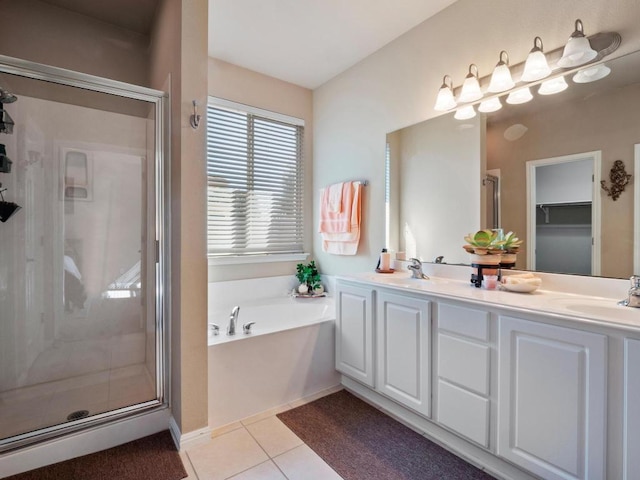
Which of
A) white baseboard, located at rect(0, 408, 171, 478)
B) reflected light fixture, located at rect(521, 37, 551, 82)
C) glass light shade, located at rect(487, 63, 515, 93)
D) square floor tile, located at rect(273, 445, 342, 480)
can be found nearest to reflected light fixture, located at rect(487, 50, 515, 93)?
glass light shade, located at rect(487, 63, 515, 93)

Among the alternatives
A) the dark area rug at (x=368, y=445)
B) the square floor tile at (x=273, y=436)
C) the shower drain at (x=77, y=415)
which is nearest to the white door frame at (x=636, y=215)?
the dark area rug at (x=368, y=445)

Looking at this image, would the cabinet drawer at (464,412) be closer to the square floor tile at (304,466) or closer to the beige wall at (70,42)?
the square floor tile at (304,466)

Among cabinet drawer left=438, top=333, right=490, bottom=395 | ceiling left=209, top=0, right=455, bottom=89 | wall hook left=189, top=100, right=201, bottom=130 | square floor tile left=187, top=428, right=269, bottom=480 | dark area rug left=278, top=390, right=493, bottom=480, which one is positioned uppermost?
ceiling left=209, top=0, right=455, bottom=89

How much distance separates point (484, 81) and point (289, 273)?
7.57ft

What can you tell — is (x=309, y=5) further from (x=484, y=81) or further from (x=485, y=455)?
(x=485, y=455)

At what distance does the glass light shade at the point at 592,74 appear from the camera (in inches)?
59.5

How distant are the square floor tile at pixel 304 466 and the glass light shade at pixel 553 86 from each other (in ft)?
7.29

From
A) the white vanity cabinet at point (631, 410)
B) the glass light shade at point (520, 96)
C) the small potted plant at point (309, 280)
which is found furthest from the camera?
the small potted plant at point (309, 280)

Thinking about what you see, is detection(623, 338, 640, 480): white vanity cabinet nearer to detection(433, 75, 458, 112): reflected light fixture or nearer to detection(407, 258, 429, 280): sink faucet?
detection(407, 258, 429, 280): sink faucet

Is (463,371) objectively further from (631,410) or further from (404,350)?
(631,410)

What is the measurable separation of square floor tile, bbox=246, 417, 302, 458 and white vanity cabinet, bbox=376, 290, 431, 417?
606 mm

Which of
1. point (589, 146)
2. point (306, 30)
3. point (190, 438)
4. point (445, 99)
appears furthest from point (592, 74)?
point (190, 438)

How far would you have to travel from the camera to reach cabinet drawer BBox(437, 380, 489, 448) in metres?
1.44

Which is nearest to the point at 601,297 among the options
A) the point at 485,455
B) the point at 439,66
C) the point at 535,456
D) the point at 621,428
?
the point at 621,428
